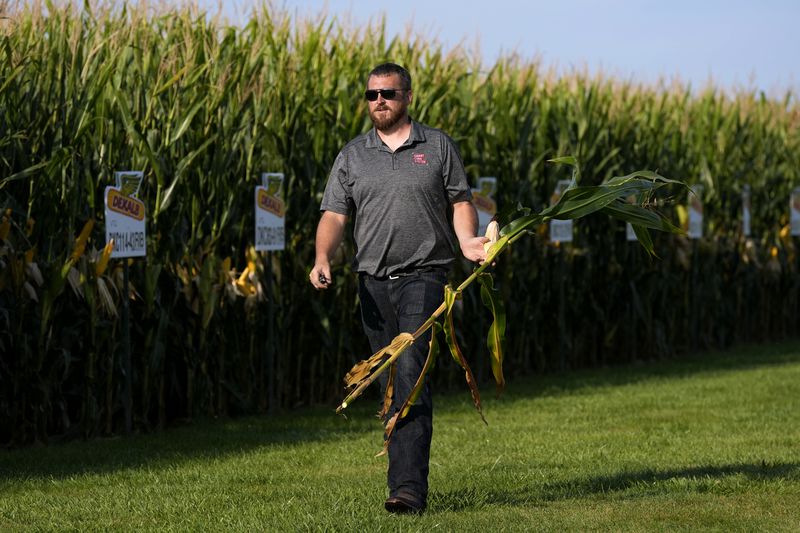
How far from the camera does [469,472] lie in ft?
27.8

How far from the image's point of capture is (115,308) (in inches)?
404

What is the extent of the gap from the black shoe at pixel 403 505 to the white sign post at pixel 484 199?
662cm

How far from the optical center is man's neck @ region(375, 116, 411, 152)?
Answer: 7.20m

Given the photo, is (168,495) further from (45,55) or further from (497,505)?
(45,55)

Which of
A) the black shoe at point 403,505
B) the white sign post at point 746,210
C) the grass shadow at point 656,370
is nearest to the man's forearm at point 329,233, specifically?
the black shoe at point 403,505

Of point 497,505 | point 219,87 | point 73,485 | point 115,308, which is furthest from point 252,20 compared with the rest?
point 497,505

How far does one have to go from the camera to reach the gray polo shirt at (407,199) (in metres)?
7.13

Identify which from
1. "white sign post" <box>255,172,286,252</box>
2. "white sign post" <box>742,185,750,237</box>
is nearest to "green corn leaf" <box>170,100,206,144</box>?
"white sign post" <box>255,172,286,252</box>

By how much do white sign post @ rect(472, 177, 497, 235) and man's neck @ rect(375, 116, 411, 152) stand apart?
20.3ft

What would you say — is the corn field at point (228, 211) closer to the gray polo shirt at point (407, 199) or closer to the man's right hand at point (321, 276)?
the gray polo shirt at point (407, 199)

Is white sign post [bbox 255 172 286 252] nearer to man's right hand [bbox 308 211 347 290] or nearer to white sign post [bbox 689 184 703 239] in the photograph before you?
man's right hand [bbox 308 211 347 290]

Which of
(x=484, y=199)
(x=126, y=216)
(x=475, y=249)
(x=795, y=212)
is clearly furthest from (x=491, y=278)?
(x=795, y=212)

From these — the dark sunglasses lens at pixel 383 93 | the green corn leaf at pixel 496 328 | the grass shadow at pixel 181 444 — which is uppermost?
the dark sunglasses lens at pixel 383 93

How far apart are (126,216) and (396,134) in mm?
3303
